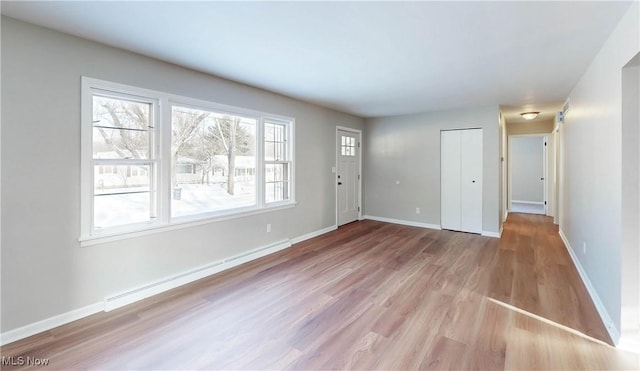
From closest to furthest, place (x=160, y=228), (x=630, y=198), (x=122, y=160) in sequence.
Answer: (x=630, y=198) → (x=122, y=160) → (x=160, y=228)

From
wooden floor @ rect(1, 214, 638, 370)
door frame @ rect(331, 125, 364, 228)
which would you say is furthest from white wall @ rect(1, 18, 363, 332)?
door frame @ rect(331, 125, 364, 228)

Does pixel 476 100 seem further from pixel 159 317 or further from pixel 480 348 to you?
pixel 159 317

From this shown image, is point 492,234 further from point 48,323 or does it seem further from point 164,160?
point 48,323

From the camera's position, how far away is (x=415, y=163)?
6098 mm

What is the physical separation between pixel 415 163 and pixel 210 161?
4.25 m

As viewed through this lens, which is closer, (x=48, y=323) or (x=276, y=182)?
(x=48, y=323)

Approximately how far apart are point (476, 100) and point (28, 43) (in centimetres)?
553

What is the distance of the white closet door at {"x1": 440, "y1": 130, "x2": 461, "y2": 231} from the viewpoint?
5637 millimetres

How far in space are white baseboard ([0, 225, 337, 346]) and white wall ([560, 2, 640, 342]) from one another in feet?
12.0

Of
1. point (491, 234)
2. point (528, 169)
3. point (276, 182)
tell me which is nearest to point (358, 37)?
point (276, 182)

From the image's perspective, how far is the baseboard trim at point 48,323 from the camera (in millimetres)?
2105

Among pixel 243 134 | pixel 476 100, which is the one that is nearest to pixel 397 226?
pixel 476 100

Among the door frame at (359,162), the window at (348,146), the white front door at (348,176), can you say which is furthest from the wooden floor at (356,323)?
the window at (348,146)

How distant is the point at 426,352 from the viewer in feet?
6.51
